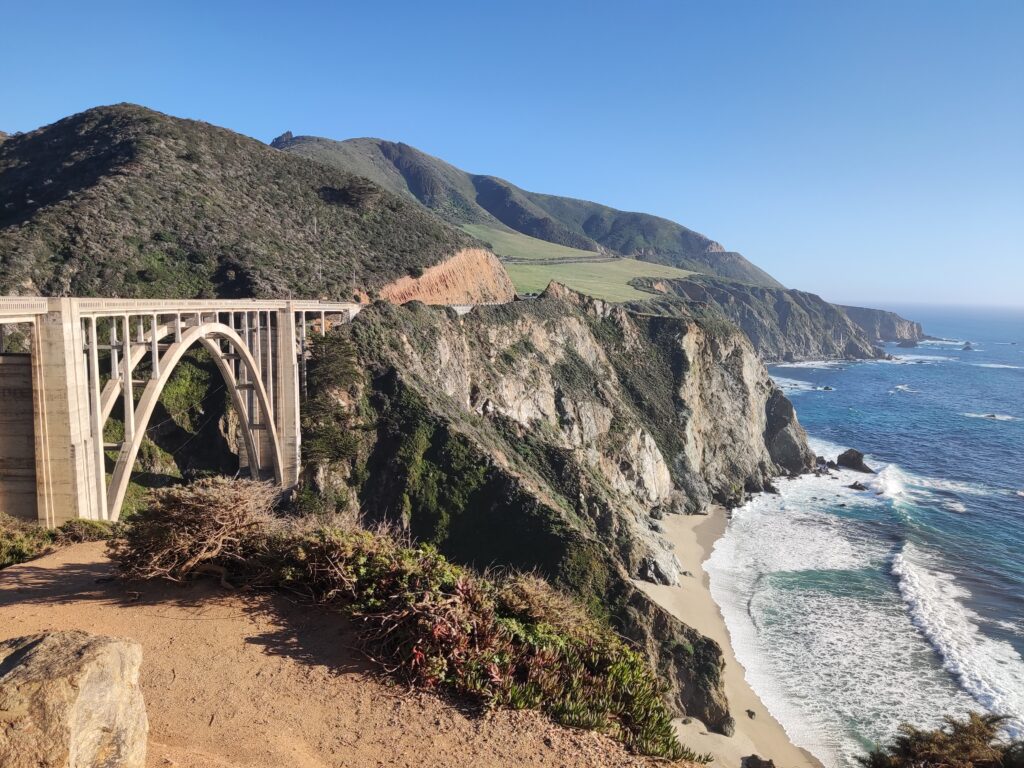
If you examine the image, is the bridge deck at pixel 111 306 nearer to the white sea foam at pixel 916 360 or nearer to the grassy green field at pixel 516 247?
the grassy green field at pixel 516 247

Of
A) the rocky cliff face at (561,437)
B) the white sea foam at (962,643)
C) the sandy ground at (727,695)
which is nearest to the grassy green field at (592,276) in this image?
the rocky cliff face at (561,437)

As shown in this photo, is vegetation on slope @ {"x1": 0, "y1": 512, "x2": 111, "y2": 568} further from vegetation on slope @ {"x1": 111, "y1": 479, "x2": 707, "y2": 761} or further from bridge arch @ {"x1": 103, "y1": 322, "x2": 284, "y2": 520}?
bridge arch @ {"x1": 103, "y1": 322, "x2": 284, "y2": 520}

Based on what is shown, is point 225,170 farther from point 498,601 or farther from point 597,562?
point 498,601

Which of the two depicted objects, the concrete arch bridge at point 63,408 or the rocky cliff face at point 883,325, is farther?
the rocky cliff face at point 883,325

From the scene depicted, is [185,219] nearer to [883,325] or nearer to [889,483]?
[889,483]

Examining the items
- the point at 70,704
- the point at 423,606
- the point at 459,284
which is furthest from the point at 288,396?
the point at 459,284

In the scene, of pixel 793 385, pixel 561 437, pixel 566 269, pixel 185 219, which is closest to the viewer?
pixel 185 219
